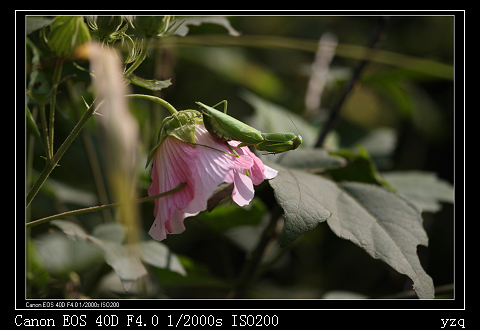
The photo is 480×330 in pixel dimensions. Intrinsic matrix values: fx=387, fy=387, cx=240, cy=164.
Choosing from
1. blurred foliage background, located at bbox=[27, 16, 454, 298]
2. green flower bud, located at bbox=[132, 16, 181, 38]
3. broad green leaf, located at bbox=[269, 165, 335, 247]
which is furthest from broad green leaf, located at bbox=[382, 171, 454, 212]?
green flower bud, located at bbox=[132, 16, 181, 38]

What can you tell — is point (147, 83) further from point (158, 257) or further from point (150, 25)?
point (158, 257)

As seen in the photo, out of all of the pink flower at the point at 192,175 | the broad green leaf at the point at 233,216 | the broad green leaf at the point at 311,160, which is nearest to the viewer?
the pink flower at the point at 192,175

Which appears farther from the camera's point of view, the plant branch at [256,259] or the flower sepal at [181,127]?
the plant branch at [256,259]

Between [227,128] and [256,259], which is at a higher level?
[227,128]

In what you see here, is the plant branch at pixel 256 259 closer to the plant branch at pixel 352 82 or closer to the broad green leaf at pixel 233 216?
the broad green leaf at pixel 233 216

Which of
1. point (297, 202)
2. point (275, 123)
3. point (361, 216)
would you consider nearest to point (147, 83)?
point (297, 202)

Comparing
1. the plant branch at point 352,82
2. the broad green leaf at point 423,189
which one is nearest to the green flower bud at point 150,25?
the plant branch at point 352,82

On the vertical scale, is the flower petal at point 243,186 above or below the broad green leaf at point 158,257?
above

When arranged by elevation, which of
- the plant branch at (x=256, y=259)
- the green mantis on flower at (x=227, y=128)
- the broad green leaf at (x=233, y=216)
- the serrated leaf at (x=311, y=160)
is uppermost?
the serrated leaf at (x=311, y=160)
